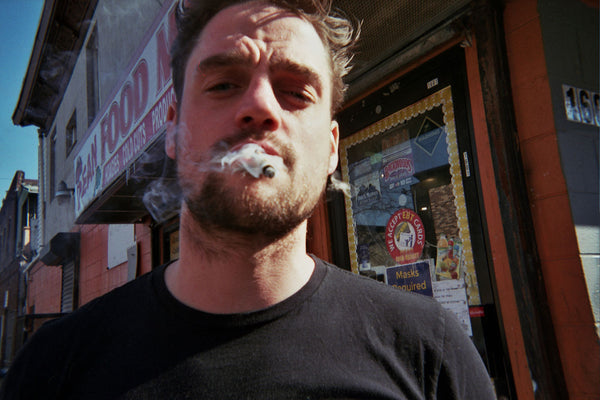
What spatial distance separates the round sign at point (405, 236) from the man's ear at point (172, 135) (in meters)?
1.94

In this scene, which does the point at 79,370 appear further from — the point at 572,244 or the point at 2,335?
the point at 2,335

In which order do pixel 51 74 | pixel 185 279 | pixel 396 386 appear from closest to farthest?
pixel 396 386
pixel 185 279
pixel 51 74

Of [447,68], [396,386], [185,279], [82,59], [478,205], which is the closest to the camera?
[396,386]

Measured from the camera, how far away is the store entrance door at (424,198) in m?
2.37

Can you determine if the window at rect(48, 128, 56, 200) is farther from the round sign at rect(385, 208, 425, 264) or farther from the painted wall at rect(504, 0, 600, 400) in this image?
the painted wall at rect(504, 0, 600, 400)

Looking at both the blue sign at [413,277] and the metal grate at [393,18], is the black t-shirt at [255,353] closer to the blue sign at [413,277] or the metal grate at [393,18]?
the blue sign at [413,277]

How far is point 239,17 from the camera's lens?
1.35 metres

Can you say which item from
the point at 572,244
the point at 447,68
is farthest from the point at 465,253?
the point at 447,68

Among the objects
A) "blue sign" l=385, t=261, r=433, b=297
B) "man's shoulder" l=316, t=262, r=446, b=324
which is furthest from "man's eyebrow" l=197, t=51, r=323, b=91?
"blue sign" l=385, t=261, r=433, b=297

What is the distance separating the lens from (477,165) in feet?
7.82

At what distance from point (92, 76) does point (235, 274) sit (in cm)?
1036

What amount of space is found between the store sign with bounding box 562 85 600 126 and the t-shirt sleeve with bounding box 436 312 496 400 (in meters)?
1.60

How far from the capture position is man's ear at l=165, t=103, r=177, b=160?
1.35 metres

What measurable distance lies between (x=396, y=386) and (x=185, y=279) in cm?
66
